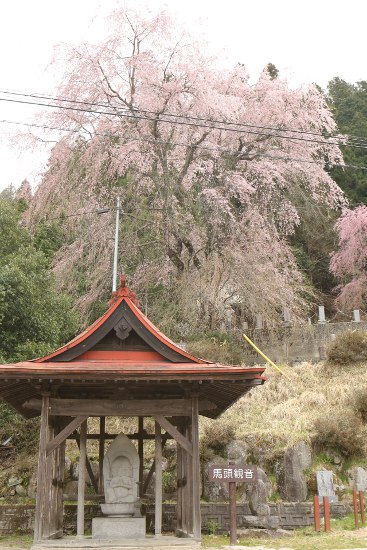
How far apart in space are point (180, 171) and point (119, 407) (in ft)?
40.0

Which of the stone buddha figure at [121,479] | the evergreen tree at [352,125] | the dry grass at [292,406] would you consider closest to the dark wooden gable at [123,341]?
the stone buddha figure at [121,479]

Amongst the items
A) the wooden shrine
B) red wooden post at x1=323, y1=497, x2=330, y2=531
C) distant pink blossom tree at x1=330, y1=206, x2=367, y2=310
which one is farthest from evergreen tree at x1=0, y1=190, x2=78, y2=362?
distant pink blossom tree at x1=330, y1=206, x2=367, y2=310

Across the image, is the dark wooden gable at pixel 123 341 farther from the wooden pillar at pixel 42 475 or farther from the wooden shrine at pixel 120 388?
the wooden pillar at pixel 42 475

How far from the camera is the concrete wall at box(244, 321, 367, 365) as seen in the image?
67.1 feet

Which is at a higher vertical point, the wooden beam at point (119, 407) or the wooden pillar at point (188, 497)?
the wooden beam at point (119, 407)

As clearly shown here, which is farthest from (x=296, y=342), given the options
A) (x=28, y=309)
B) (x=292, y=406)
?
(x=28, y=309)

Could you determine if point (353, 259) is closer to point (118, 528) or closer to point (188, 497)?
point (188, 497)

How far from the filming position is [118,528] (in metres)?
9.69

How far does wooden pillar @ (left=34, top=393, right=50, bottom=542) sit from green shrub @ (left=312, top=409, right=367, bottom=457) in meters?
7.16

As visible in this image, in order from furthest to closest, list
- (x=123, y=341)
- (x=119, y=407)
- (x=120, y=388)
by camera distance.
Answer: (x=123, y=341)
(x=120, y=388)
(x=119, y=407)

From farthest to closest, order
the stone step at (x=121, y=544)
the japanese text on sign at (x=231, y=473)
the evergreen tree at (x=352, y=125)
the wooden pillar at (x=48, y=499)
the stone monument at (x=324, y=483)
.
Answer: the evergreen tree at (x=352, y=125) → the stone monument at (x=324, y=483) → the japanese text on sign at (x=231, y=473) → the wooden pillar at (x=48, y=499) → the stone step at (x=121, y=544)

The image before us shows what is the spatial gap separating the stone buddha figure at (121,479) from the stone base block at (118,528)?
0.81 ft

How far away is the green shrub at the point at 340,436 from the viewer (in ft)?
45.0

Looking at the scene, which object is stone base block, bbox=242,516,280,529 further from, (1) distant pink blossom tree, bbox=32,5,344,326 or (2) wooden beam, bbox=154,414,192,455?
(1) distant pink blossom tree, bbox=32,5,344,326
